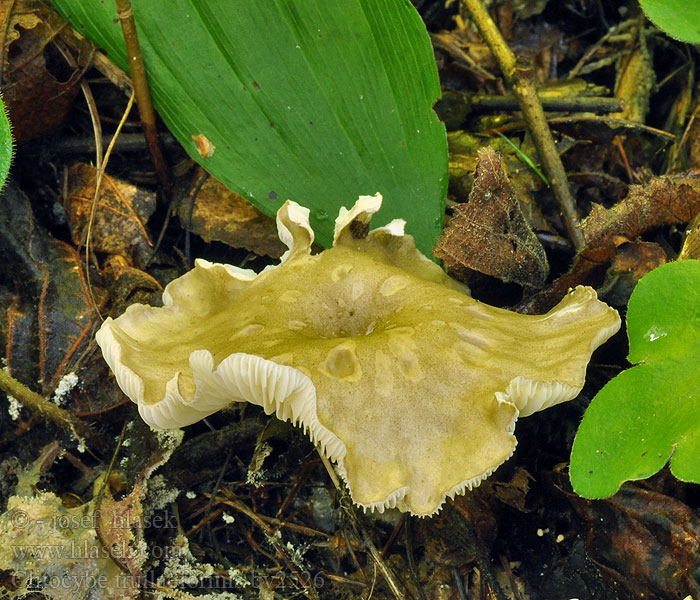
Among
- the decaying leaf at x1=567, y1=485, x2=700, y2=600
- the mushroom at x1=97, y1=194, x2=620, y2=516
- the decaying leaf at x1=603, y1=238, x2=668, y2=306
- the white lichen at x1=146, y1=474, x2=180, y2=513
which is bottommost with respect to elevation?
the decaying leaf at x1=567, y1=485, x2=700, y2=600

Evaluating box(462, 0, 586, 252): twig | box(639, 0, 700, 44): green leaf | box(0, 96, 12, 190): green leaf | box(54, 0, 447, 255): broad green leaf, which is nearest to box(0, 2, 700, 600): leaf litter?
box(462, 0, 586, 252): twig

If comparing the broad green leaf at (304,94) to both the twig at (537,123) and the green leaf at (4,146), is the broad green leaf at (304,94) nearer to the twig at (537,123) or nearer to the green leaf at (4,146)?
the twig at (537,123)

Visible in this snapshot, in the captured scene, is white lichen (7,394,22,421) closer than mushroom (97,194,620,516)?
No

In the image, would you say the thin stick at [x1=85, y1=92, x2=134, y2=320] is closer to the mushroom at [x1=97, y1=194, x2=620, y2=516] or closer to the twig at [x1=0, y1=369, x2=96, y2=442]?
the twig at [x1=0, y1=369, x2=96, y2=442]

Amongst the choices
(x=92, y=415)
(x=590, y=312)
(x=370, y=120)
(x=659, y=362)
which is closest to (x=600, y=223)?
(x=590, y=312)

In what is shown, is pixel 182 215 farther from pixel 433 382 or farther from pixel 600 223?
pixel 600 223

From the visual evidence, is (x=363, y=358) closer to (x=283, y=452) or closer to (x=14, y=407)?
(x=283, y=452)
